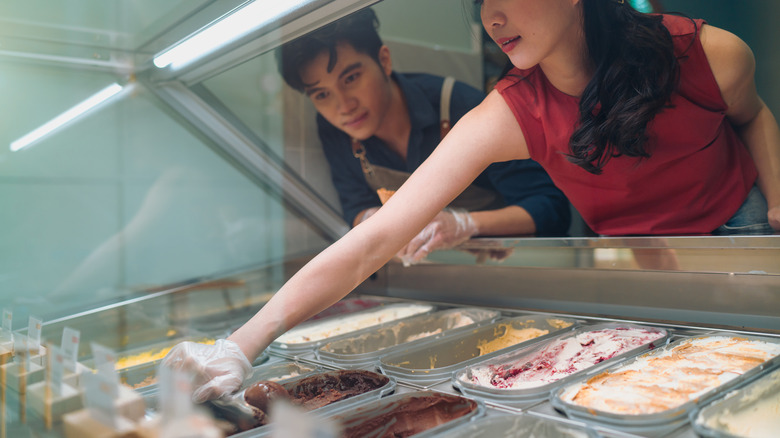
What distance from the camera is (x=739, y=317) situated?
126 cm

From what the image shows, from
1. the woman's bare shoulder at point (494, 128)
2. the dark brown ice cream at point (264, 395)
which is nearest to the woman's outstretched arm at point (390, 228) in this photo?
the woman's bare shoulder at point (494, 128)

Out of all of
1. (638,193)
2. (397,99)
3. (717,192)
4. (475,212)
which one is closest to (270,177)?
(397,99)

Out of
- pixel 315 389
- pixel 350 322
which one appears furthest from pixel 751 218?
pixel 350 322

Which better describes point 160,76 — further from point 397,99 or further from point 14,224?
point 397,99

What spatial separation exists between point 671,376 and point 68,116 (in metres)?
1.65

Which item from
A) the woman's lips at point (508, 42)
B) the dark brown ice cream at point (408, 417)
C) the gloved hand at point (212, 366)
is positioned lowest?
the dark brown ice cream at point (408, 417)

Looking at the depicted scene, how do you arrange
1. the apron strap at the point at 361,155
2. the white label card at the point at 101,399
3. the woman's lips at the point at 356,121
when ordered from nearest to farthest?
the white label card at the point at 101,399
the woman's lips at the point at 356,121
the apron strap at the point at 361,155

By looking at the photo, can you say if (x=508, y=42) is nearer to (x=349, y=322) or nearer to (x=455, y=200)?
(x=455, y=200)

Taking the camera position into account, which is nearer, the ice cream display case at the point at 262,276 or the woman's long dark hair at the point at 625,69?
the ice cream display case at the point at 262,276

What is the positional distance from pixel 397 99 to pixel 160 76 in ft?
2.96

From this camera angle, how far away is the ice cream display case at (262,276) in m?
0.90

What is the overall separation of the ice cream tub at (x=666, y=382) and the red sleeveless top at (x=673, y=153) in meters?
0.34

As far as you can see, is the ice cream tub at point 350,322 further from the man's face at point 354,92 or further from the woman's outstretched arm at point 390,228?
the man's face at point 354,92

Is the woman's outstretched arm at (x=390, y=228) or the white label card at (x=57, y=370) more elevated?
the woman's outstretched arm at (x=390, y=228)
